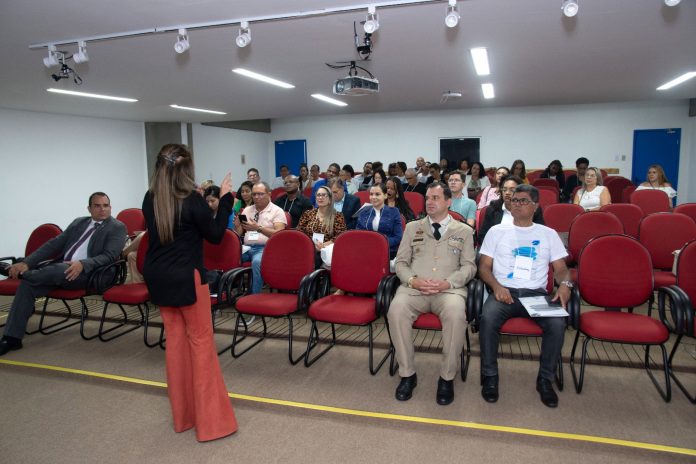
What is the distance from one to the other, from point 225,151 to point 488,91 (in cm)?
776

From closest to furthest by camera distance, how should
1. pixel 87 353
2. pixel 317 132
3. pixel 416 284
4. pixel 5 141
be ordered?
pixel 416 284, pixel 87 353, pixel 5 141, pixel 317 132

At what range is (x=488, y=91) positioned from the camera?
8.73 meters

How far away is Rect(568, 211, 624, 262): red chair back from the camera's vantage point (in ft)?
13.8

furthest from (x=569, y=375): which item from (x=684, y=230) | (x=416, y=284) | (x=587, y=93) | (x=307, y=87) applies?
(x=587, y=93)

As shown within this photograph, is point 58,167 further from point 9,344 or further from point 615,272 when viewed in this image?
point 615,272

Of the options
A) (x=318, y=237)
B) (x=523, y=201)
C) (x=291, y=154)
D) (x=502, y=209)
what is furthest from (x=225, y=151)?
(x=523, y=201)

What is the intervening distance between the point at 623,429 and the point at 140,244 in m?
3.92

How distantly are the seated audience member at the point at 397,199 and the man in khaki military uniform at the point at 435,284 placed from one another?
1.76 metres

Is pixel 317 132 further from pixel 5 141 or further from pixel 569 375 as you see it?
pixel 569 375

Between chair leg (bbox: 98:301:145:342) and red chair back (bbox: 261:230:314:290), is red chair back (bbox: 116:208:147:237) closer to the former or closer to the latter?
chair leg (bbox: 98:301:145:342)

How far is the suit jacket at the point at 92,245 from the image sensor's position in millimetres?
4168

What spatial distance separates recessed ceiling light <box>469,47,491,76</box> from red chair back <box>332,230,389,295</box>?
298 cm

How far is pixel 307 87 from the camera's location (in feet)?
25.2

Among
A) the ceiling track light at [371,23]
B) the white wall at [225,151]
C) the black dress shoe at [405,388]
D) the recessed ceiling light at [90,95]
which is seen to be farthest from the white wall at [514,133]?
the black dress shoe at [405,388]
